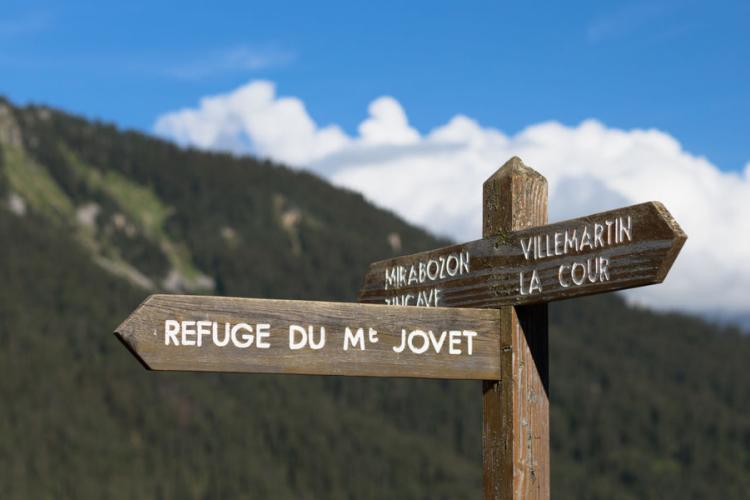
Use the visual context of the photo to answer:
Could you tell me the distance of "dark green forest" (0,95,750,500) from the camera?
12912 cm

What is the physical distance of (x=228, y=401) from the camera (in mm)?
148500

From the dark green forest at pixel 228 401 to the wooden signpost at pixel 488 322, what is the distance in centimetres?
11292

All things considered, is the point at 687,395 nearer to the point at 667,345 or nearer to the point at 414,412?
the point at 667,345

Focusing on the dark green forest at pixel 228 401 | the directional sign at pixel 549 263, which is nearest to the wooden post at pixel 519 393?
the directional sign at pixel 549 263

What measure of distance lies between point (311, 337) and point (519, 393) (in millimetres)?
916

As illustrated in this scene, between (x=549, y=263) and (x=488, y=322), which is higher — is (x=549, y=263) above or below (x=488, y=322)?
above

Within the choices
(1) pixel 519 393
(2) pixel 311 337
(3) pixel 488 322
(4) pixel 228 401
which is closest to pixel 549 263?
(3) pixel 488 322

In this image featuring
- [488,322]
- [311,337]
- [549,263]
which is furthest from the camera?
[488,322]

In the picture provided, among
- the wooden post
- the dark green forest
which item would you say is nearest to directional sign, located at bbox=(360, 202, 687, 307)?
the wooden post

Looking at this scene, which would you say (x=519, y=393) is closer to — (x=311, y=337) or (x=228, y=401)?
(x=311, y=337)

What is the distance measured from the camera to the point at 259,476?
431ft

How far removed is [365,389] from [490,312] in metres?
160

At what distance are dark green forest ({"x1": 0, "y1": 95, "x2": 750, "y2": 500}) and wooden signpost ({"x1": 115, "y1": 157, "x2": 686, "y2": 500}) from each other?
112920 mm

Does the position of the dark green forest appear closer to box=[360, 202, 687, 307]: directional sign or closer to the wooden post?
box=[360, 202, 687, 307]: directional sign
